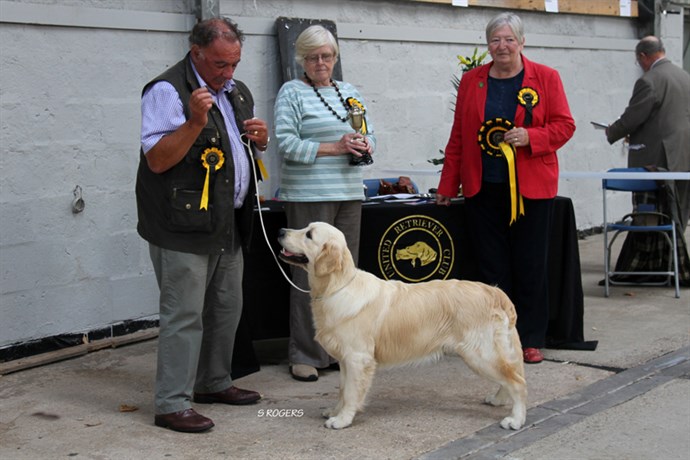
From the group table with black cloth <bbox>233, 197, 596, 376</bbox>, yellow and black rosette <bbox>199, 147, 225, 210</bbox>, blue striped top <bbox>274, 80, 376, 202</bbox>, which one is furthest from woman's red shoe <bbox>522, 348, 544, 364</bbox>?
yellow and black rosette <bbox>199, 147, 225, 210</bbox>

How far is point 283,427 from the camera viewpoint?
16.1 feet

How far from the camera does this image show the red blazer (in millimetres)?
5797

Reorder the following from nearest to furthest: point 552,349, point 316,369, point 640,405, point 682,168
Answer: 1. point 640,405
2. point 316,369
3. point 552,349
4. point 682,168

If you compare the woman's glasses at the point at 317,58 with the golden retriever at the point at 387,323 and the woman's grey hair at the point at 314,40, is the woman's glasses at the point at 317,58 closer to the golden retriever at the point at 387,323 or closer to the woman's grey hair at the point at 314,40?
the woman's grey hair at the point at 314,40

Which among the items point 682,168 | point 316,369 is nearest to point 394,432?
point 316,369

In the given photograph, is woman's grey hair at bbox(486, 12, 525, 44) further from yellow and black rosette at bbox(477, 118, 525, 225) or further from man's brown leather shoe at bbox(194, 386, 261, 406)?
man's brown leather shoe at bbox(194, 386, 261, 406)

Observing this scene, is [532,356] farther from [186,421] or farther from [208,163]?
[208,163]

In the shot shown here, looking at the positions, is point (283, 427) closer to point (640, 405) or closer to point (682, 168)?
point (640, 405)

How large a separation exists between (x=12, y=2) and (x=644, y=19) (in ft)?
26.2

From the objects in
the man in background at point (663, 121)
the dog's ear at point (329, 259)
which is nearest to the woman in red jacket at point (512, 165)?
the dog's ear at point (329, 259)

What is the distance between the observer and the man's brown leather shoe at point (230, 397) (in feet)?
17.2

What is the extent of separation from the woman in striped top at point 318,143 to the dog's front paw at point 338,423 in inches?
43.6

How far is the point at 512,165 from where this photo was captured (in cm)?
578

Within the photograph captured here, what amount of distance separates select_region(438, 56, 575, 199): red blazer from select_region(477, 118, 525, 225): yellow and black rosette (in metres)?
0.04
